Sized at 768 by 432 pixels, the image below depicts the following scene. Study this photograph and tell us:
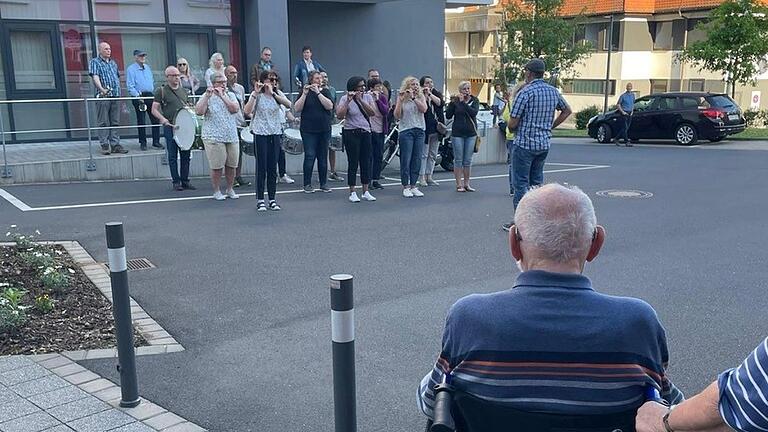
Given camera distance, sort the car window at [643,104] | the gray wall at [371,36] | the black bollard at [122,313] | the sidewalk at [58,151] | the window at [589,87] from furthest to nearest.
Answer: the window at [589,87], the car window at [643,104], the gray wall at [371,36], the sidewalk at [58,151], the black bollard at [122,313]

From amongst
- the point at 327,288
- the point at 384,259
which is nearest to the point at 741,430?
the point at 327,288

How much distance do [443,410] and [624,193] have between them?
34.8 feet

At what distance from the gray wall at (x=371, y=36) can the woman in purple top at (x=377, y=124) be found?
8.34m

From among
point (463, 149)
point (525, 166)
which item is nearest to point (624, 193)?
point (463, 149)

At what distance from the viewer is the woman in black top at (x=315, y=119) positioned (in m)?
10.8

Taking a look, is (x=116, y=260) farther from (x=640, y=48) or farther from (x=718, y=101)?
(x=640, y=48)

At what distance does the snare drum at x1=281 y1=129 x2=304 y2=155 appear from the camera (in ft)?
45.8

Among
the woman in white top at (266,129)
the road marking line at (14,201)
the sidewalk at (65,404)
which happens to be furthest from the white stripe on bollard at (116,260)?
the road marking line at (14,201)

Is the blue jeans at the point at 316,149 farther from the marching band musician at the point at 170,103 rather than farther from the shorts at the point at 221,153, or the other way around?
the marching band musician at the point at 170,103

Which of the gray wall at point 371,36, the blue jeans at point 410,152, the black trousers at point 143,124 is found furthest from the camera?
the gray wall at point 371,36

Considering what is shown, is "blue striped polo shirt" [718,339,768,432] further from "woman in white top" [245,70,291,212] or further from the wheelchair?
"woman in white top" [245,70,291,212]

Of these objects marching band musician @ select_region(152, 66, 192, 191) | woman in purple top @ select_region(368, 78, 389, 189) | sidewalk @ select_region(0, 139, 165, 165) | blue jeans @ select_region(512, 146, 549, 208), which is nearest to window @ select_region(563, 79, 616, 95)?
woman in purple top @ select_region(368, 78, 389, 189)

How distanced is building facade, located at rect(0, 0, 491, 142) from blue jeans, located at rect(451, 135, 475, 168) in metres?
6.73

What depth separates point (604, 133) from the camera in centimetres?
2475
